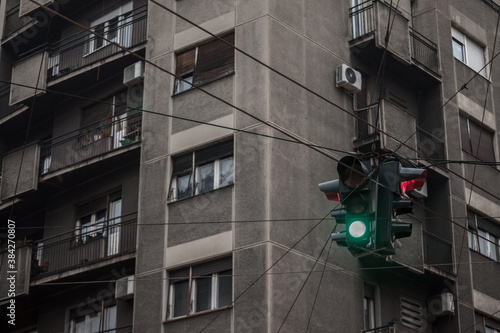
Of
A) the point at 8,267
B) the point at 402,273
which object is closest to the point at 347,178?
the point at 402,273

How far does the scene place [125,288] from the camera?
73.4 ft

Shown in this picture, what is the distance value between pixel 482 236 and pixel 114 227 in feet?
32.5

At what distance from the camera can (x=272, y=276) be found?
65.7 feet

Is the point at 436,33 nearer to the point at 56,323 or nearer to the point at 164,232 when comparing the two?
the point at 164,232

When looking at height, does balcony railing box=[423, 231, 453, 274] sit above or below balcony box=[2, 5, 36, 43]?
below

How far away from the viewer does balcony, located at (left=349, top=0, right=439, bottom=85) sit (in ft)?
80.5

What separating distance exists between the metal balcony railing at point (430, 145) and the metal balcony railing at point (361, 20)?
2.91 m

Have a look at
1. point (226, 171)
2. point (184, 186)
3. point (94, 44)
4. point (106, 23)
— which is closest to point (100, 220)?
point (184, 186)

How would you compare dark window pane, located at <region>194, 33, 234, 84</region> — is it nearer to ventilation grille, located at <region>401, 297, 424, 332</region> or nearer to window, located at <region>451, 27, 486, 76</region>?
ventilation grille, located at <region>401, 297, 424, 332</region>

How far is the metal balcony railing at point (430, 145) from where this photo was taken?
25.0m

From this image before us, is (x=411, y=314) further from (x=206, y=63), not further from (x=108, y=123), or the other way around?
(x=108, y=123)

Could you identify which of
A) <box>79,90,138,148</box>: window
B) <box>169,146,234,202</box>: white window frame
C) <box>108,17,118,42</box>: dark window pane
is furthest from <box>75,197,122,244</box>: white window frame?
<box>108,17,118,42</box>: dark window pane

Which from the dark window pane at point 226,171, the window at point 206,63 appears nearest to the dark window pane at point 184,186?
the dark window pane at point 226,171

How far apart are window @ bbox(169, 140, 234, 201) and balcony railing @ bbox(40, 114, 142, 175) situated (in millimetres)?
2101
